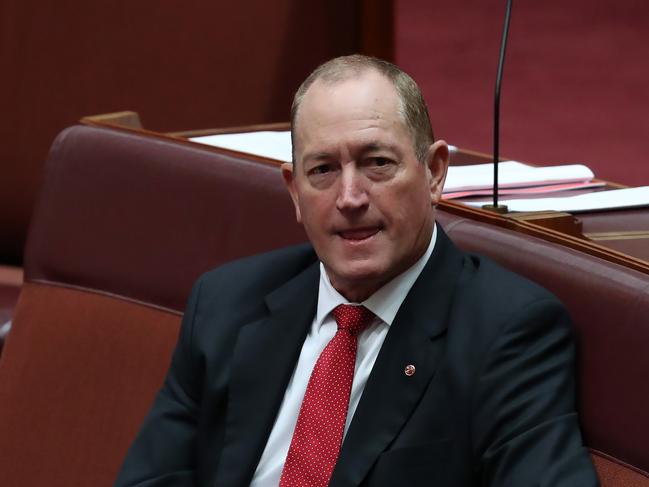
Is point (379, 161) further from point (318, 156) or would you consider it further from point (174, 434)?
point (174, 434)

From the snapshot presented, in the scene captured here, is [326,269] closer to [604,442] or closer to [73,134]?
[604,442]

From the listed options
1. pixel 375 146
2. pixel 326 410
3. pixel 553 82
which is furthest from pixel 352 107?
pixel 553 82

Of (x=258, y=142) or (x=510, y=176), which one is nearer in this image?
(x=510, y=176)

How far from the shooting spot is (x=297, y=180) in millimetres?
1120

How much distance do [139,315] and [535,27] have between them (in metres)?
1.23

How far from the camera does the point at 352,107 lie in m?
1.08

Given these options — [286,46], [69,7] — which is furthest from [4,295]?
[286,46]

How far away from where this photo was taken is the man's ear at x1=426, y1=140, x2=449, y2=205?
1.11 m

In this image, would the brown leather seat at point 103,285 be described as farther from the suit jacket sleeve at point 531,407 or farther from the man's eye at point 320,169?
the suit jacket sleeve at point 531,407

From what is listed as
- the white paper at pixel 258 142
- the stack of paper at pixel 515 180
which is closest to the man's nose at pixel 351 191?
the stack of paper at pixel 515 180

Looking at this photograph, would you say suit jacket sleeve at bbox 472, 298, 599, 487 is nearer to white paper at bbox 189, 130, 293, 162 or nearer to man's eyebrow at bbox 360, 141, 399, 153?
man's eyebrow at bbox 360, 141, 399, 153

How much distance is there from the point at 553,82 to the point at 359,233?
1.41 metres

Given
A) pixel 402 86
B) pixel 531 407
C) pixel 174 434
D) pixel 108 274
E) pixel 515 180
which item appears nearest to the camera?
pixel 531 407

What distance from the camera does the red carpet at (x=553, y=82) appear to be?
2332 mm
